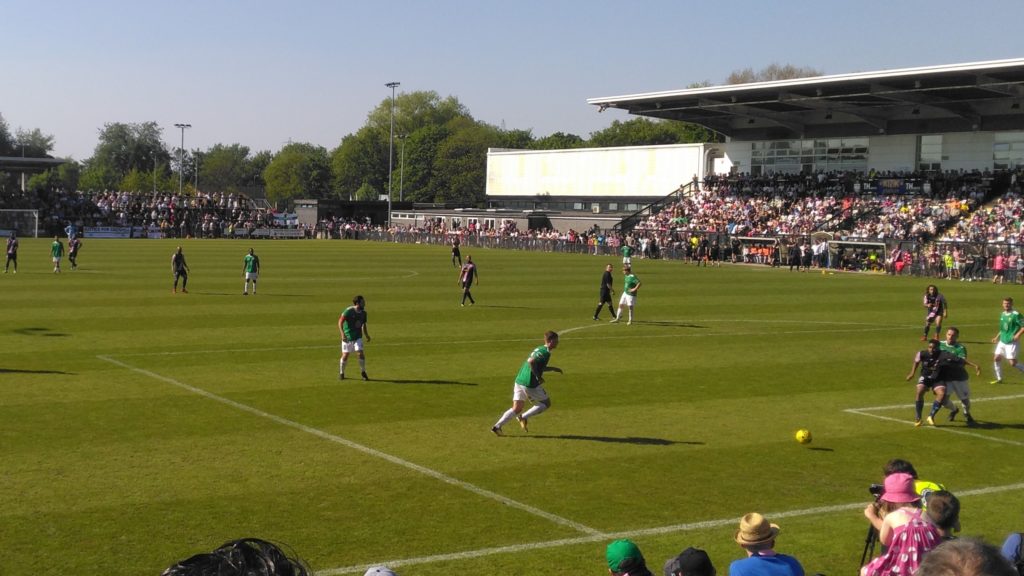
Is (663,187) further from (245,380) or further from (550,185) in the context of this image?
(245,380)

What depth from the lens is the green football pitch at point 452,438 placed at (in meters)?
11.9

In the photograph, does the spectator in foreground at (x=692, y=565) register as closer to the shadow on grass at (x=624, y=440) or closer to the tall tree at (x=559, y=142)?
the shadow on grass at (x=624, y=440)

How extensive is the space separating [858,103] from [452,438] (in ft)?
217

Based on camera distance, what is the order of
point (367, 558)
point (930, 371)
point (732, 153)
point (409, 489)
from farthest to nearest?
point (732, 153)
point (930, 371)
point (409, 489)
point (367, 558)

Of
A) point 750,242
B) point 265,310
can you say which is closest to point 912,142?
point 750,242

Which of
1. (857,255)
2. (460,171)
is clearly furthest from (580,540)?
(460,171)

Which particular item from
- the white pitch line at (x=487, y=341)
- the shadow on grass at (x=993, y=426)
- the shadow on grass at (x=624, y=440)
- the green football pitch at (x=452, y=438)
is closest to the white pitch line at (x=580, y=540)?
the green football pitch at (x=452, y=438)

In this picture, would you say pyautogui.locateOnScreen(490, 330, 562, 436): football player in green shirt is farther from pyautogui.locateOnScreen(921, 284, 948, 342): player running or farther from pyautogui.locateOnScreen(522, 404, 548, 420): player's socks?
pyautogui.locateOnScreen(921, 284, 948, 342): player running

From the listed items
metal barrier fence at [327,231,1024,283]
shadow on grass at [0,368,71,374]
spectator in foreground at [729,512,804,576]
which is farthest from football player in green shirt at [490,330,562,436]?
metal barrier fence at [327,231,1024,283]

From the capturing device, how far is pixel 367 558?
1109 centimetres

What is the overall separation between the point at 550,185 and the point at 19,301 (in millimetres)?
75385

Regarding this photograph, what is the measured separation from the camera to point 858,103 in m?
76.0

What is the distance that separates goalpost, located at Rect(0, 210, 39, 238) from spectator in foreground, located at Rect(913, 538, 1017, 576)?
305ft

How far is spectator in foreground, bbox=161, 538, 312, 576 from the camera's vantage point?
3.20 metres
